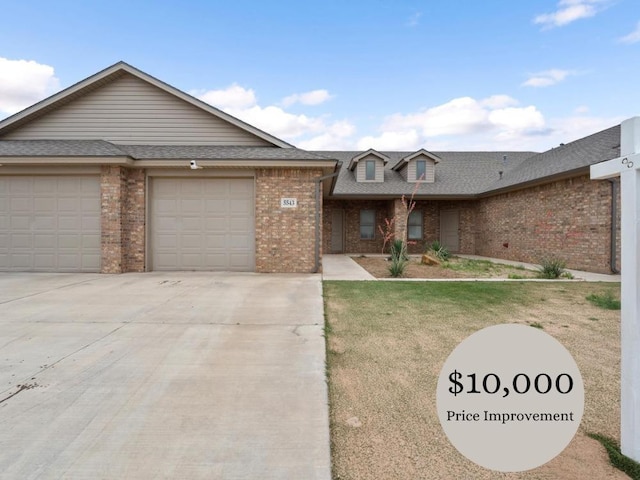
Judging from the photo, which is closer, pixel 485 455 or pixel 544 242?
pixel 485 455

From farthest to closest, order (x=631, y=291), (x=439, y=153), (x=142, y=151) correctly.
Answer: (x=439, y=153) < (x=142, y=151) < (x=631, y=291)

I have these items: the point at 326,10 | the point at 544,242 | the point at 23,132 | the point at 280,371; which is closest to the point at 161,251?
the point at 23,132

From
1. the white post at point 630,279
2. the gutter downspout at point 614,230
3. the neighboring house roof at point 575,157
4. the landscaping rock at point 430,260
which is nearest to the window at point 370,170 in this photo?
the neighboring house roof at point 575,157

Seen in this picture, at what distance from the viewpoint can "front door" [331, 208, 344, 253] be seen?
1873 cm

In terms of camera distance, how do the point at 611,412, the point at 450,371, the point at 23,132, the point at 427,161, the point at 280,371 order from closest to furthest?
the point at 450,371 → the point at 611,412 → the point at 280,371 → the point at 23,132 → the point at 427,161

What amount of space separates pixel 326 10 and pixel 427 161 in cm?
894

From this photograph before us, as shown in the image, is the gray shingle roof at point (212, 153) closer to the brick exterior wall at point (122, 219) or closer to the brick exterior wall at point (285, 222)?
the brick exterior wall at point (285, 222)

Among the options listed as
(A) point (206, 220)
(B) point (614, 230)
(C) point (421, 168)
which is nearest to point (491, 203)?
(C) point (421, 168)

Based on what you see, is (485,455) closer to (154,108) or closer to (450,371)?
(450,371)

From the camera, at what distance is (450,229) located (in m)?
18.6

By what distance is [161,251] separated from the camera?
1013cm

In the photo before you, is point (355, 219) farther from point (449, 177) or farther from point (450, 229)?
point (449, 177)

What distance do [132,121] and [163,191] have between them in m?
3.03

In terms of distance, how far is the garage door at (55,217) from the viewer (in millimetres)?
9797
